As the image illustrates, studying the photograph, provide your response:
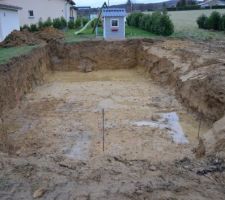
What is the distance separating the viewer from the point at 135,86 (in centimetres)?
1408

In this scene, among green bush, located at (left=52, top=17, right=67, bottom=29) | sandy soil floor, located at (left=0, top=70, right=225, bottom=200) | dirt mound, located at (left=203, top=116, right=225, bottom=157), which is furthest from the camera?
green bush, located at (left=52, top=17, right=67, bottom=29)

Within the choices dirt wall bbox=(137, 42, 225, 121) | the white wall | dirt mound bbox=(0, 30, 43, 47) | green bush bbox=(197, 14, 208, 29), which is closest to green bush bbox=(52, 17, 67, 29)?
the white wall

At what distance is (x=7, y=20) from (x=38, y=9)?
945 cm

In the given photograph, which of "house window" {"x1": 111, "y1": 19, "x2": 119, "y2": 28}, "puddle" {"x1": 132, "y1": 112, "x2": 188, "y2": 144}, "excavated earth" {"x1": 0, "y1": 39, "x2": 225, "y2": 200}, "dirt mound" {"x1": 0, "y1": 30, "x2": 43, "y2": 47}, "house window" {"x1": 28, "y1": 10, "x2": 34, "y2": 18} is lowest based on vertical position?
"puddle" {"x1": 132, "y1": 112, "x2": 188, "y2": 144}

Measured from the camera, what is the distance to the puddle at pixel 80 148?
7727 mm

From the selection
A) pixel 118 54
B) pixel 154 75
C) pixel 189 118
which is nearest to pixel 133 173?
pixel 189 118

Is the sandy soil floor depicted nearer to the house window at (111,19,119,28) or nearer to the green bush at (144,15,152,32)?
the house window at (111,19,119,28)

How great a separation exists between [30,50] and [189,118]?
26.1ft

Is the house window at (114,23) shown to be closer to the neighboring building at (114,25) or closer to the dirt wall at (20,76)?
the neighboring building at (114,25)

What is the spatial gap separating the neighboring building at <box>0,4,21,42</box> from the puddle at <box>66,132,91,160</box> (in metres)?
11.4

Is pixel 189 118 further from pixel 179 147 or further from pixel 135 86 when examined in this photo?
pixel 135 86

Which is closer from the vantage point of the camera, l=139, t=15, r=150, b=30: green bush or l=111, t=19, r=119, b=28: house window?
l=111, t=19, r=119, b=28: house window

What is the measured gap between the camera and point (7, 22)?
1908cm

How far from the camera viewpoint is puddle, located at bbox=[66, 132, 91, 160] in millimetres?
7727
